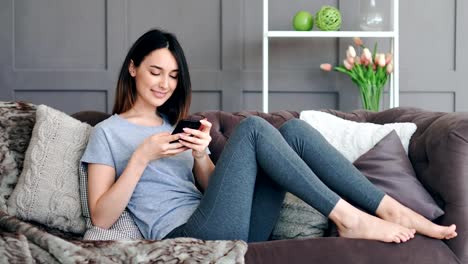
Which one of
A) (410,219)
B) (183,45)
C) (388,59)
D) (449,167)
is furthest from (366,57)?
(410,219)

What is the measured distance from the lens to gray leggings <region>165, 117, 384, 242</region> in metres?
1.92

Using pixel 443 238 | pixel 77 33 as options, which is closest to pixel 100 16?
pixel 77 33

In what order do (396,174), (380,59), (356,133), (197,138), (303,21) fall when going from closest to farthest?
(197,138), (396,174), (356,133), (380,59), (303,21)

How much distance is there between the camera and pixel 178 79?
226 centimetres

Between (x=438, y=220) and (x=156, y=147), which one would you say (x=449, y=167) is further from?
(x=156, y=147)

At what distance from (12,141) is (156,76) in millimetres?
505

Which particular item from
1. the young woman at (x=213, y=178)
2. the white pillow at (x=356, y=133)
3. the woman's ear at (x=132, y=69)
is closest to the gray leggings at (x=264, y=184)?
the young woman at (x=213, y=178)

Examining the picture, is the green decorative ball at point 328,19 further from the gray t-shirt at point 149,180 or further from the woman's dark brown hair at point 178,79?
the gray t-shirt at point 149,180

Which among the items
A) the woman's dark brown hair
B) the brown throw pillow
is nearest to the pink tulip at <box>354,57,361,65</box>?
the brown throw pillow

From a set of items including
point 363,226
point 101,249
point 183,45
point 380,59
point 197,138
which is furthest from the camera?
point 183,45

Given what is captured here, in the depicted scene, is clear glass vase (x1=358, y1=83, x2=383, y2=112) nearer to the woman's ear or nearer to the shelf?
the shelf

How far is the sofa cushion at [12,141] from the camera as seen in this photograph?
2092 mm

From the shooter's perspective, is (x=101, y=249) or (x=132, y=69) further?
(x=132, y=69)

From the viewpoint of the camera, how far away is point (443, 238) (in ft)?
6.54
